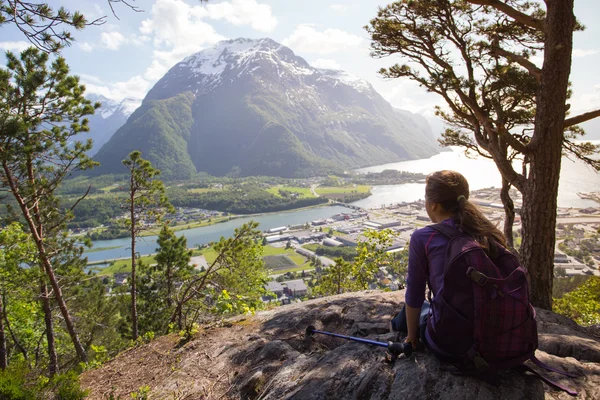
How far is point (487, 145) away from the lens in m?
5.41

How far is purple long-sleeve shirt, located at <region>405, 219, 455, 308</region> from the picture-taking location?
1877 mm

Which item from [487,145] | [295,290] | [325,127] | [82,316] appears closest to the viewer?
[487,145]

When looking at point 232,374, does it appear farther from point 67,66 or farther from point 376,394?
point 67,66

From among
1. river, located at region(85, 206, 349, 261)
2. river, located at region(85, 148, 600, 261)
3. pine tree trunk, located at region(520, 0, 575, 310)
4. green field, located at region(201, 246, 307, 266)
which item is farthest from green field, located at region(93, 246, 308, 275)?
pine tree trunk, located at region(520, 0, 575, 310)

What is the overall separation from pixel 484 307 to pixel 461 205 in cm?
59

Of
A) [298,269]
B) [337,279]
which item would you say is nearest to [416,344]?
[337,279]

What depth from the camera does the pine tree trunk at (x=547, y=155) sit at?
388 cm

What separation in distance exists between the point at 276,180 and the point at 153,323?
9126 centimetres

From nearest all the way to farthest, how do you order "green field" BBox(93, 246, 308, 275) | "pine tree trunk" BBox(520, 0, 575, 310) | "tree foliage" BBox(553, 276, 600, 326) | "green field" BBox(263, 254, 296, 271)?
"pine tree trunk" BBox(520, 0, 575, 310) → "tree foliage" BBox(553, 276, 600, 326) → "green field" BBox(263, 254, 296, 271) → "green field" BBox(93, 246, 308, 275)

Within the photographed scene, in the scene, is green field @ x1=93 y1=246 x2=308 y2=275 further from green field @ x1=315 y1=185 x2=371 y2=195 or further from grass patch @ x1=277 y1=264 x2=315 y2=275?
green field @ x1=315 y1=185 x2=371 y2=195

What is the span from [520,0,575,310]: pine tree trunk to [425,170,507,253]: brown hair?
2893 millimetres

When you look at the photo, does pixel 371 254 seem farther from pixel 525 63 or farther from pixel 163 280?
pixel 163 280

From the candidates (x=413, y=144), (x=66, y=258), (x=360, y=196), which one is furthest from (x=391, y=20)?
(x=413, y=144)

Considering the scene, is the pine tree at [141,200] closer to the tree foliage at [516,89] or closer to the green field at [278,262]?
the tree foliage at [516,89]
